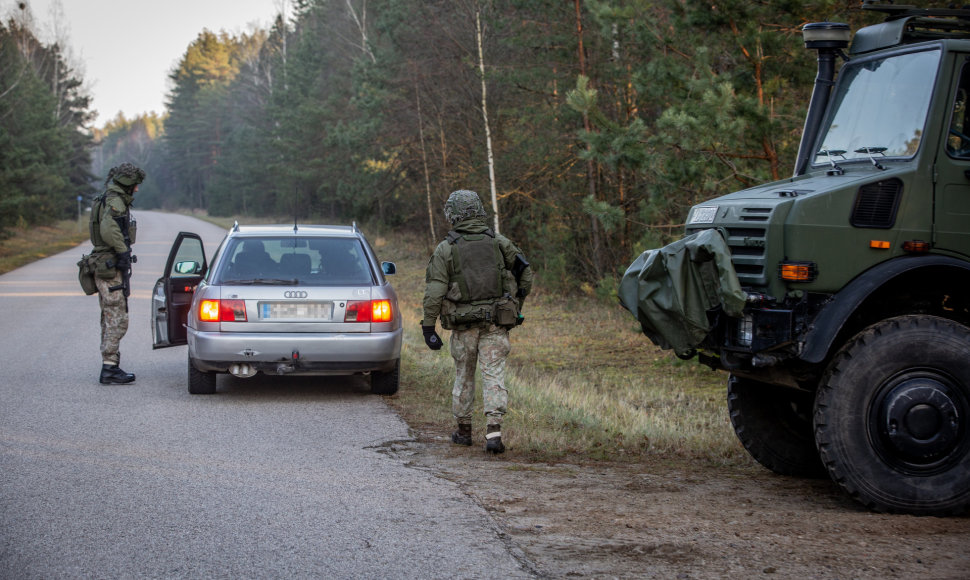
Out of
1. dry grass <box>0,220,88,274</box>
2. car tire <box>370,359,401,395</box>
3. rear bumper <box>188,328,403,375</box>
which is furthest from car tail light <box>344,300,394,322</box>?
dry grass <box>0,220,88,274</box>

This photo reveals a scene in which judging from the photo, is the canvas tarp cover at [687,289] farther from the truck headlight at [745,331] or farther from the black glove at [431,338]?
→ the black glove at [431,338]

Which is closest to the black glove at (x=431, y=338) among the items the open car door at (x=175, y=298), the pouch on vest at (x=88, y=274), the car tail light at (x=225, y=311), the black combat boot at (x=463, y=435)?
the black combat boot at (x=463, y=435)

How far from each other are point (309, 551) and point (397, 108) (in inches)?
1054

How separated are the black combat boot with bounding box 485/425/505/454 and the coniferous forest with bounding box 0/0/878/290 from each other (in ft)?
13.2

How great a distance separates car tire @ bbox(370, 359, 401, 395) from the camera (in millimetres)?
9609

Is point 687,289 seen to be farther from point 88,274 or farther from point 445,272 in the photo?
point 88,274

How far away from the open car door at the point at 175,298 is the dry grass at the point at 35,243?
813 inches

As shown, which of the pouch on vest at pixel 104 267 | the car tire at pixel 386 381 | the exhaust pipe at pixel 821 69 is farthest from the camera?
the pouch on vest at pixel 104 267

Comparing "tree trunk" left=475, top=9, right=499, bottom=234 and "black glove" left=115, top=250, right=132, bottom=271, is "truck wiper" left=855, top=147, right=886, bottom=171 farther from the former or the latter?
"tree trunk" left=475, top=9, right=499, bottom=234

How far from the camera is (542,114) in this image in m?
20.2

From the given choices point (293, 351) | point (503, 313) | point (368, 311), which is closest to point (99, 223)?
point (293, 351)

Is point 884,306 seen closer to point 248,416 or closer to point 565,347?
point 248,416

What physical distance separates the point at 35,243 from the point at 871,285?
4329cm

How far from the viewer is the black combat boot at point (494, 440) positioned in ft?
23.1
